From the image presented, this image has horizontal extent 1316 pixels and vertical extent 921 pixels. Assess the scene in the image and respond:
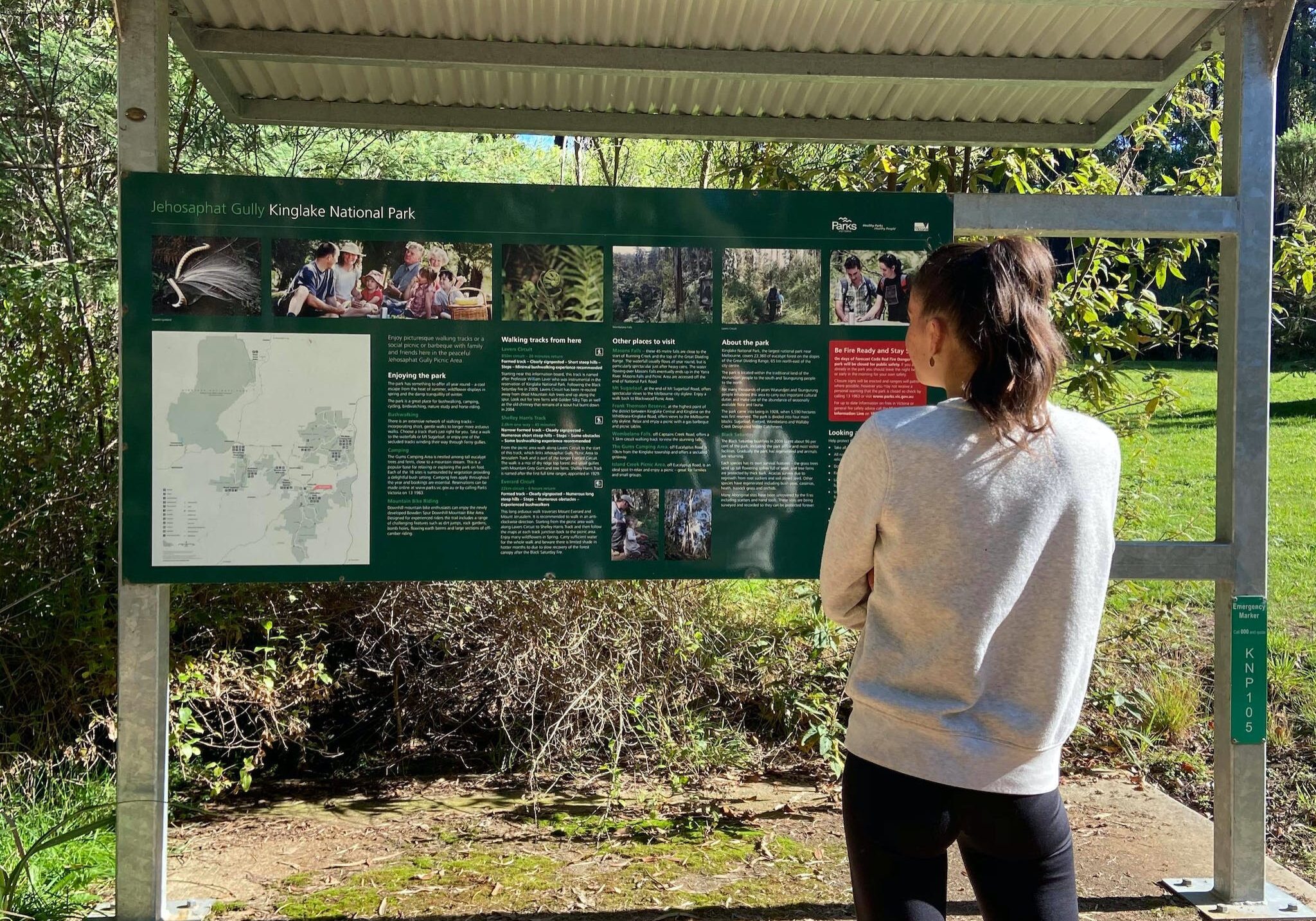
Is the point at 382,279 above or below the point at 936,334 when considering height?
above

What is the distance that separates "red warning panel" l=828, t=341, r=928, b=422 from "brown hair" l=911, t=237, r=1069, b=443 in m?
1.61

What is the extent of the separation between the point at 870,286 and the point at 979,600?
197 centimetres

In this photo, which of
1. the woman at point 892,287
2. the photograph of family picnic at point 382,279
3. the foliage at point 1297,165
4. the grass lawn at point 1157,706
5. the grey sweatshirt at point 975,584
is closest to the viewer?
the grey sweatshirt at point 975,584

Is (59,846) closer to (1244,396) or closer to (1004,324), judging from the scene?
(1004,324)

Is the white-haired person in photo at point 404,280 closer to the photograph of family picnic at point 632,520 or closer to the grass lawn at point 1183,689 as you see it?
the photograph of family picnic at point 632,520

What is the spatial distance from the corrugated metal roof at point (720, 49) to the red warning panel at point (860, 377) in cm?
112

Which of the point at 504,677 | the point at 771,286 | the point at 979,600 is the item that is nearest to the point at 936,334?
the point at 979,600

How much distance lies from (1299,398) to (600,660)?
16003mm

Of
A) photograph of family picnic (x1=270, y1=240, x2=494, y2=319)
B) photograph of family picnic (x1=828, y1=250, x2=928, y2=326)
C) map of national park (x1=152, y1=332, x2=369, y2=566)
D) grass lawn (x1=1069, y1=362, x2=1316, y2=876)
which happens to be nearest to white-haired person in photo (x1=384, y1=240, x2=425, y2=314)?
photograph of family picnic (x1=270, y1=240, x2=494, y2=319)

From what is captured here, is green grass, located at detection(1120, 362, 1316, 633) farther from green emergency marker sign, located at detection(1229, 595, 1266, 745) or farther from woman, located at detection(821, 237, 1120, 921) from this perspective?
woman, located at detection(821, 237, 1120, 921)

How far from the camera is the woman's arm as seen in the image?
1904mm

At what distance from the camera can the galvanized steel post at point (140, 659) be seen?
10.7ft

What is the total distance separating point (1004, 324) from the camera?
75.1 inches

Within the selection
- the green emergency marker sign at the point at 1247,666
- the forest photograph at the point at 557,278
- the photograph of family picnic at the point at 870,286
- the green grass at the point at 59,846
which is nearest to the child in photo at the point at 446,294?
the forest photograph at the point at 557,278
